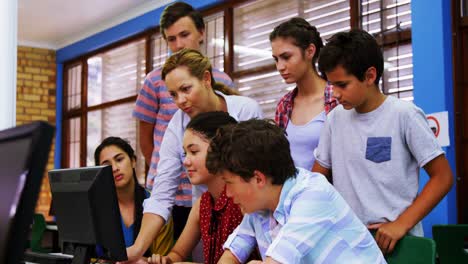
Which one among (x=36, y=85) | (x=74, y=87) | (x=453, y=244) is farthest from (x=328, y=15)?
(x=36, y=85)

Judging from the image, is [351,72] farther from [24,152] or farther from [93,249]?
[24,152]

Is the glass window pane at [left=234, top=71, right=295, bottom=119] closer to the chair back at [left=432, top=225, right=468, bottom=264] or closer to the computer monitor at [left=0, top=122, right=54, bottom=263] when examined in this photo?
the chair back at [left=432, top=225, right=468, bottom=264]

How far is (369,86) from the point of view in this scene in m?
1.99

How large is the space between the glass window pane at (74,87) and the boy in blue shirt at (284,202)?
7550 mm

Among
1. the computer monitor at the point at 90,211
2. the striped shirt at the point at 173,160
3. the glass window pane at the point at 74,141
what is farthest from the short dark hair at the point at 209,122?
the glass window pane at the point at 74,141

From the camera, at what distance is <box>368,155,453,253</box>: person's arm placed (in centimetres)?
173

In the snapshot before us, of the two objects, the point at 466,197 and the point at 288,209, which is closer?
the point at 288,209

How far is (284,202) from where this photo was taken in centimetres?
161

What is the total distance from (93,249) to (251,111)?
794 mm

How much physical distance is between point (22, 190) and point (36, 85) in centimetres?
863

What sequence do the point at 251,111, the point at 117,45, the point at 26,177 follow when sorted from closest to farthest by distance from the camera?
the point at 26,177 < the point at 251,111 < the point at 117,45

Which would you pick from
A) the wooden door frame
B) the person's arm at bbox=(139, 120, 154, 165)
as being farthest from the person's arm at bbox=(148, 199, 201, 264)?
the wooden door frame

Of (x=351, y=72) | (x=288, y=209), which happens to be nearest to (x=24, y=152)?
(x=288, y=209)

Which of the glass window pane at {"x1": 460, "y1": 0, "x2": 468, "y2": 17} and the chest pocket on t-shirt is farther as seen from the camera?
the glass window pane at {"x1": 460, "y1": 0, "x2": 468, "y2": 17}
